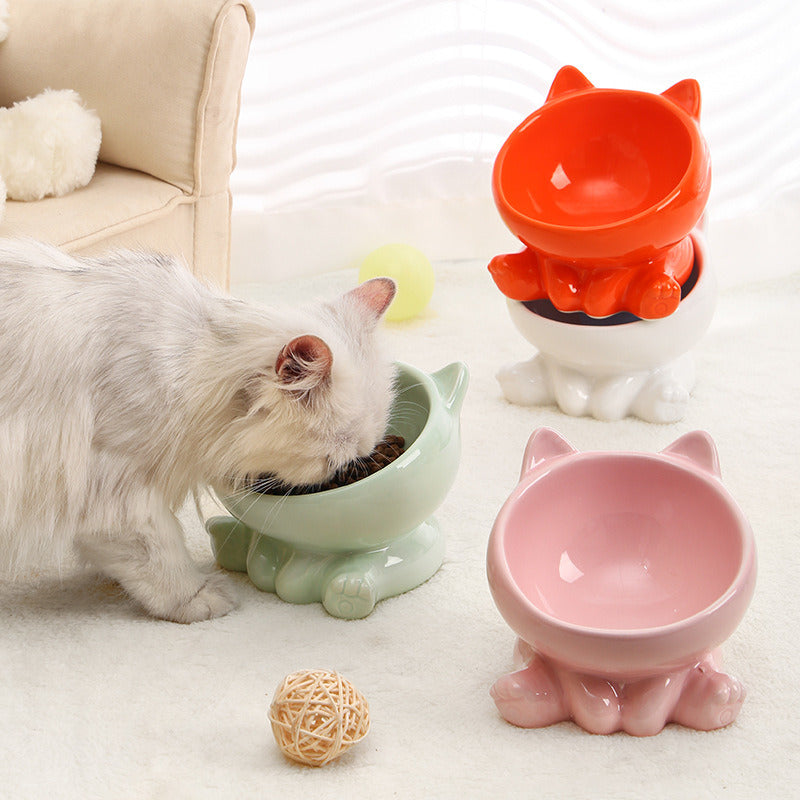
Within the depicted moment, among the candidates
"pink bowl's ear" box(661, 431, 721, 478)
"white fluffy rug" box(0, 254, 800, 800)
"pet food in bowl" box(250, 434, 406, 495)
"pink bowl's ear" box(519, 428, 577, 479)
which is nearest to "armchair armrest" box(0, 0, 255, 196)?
"white fluffy rug" box(0, 254, 800, 800)

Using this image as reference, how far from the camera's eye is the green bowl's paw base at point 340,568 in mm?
1396

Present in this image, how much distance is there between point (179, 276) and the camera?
4.60 ft

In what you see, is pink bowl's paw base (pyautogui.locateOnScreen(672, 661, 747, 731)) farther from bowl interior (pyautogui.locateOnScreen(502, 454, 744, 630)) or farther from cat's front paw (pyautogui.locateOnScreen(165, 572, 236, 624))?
cat's front paw (pyautogui.locateOnScreen(165, 572, 236, 624))

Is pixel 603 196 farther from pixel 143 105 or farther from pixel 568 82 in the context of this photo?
pixel 143 105

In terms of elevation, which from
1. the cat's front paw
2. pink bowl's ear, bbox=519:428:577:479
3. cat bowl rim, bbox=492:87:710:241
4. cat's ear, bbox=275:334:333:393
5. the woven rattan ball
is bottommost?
the cat's front paw

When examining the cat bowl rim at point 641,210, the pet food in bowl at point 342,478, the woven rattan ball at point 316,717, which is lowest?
the woven rattan ball at point 316,717

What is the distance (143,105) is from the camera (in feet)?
6.70

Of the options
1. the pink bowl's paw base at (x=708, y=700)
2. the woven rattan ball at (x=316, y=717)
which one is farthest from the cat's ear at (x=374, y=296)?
the pink bowl's paw base at (x=708, y=700)

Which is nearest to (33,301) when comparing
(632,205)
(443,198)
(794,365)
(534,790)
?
(534,790)

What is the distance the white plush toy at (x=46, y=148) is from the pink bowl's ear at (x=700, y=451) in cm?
130

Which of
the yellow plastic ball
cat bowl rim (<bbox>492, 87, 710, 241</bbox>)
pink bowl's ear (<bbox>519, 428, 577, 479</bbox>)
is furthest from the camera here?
the yellow plastic ball

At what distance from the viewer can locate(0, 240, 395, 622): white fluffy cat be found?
1.29m

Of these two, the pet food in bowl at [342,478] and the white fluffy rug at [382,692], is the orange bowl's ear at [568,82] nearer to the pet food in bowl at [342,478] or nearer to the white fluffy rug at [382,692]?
the white fluffy rug at [382,692]

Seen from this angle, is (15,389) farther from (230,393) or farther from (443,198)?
(443,198)
